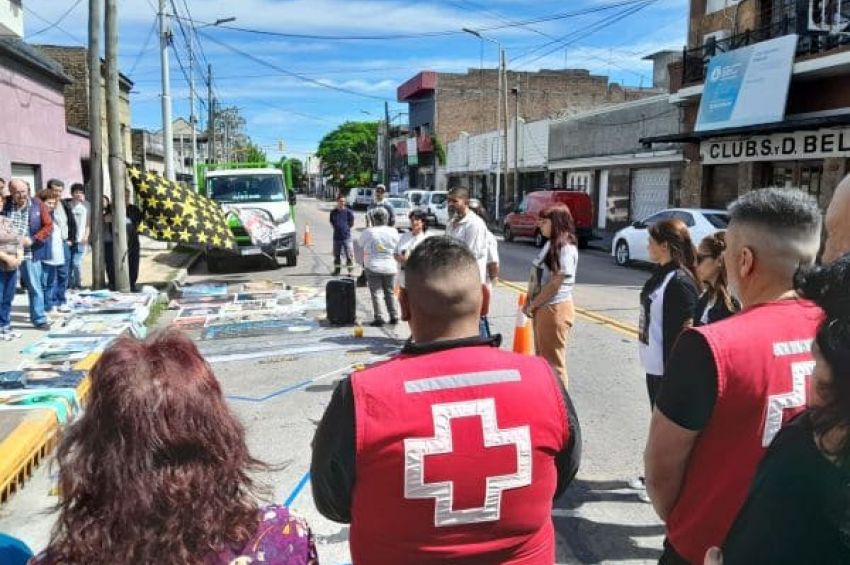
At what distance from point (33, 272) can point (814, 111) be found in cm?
1865

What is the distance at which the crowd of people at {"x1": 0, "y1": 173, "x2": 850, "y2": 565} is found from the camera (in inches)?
56.6

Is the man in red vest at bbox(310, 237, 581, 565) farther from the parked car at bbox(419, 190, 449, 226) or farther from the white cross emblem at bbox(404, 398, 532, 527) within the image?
the parked car at bbox(419, 190, 449, 226)

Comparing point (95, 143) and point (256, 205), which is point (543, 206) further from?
point (95, 143)

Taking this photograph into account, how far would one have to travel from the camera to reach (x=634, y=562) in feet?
12.1

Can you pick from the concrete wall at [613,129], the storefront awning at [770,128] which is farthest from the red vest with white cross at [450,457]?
the concrete wall at [613,129]

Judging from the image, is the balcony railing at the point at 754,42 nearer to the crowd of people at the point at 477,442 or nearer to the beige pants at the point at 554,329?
the beige pants at the point at 554,329

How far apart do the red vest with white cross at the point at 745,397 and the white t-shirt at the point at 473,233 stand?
487 cm

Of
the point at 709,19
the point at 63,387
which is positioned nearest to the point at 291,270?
the point at 63,387

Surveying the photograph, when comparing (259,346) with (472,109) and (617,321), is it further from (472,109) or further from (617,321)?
(472,109)

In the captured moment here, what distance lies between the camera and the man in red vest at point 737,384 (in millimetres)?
2025

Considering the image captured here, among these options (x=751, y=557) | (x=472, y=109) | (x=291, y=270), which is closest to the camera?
(x=751, y=557)

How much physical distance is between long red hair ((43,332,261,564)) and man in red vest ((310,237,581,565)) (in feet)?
1.32

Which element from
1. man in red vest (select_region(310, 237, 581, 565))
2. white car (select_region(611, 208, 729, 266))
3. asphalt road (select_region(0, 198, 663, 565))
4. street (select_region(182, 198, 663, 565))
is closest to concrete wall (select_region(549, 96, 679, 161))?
white car (select_region(611, 208, 729, 266))

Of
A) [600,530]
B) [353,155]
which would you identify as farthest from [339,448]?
[353,155]
